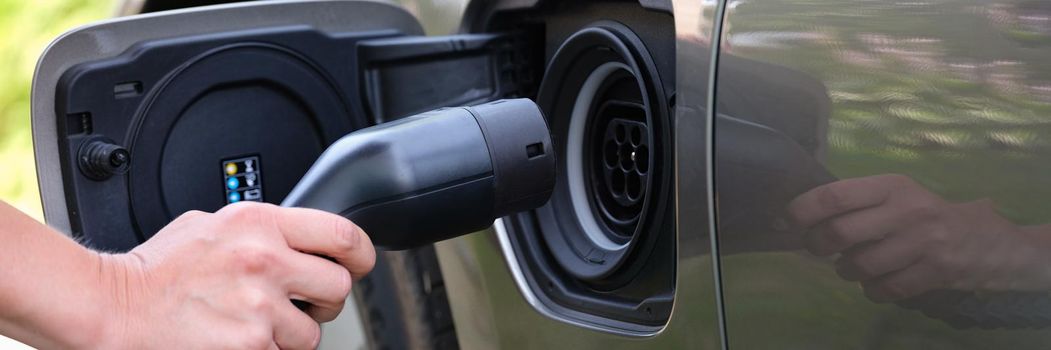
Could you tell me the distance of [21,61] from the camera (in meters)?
5.22

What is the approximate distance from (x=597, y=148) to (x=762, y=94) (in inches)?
18.4

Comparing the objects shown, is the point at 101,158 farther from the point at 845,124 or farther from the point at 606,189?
the point at 845,124

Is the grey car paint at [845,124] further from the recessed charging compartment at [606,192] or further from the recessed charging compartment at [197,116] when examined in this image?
the recessed charging compartment at [197,116]

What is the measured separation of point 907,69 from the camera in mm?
1151

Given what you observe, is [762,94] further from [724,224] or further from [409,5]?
[409,5]

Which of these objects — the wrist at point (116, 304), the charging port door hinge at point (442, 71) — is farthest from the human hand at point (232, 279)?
the charging port door hinge at point (442, 71)

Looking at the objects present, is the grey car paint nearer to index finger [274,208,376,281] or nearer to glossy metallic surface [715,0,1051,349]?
glossy metallic surface [715,0,1051,349]

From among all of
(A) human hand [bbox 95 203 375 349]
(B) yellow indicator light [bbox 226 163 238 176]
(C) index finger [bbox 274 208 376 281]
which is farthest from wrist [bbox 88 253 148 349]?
(B) yellow indicator light [bbox 226 163 238 176]

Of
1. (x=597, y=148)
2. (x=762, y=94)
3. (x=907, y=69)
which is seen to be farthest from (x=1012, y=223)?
(x=597, y=148)

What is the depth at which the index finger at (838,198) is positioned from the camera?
119cm

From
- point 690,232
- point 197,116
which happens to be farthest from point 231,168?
point 690,232

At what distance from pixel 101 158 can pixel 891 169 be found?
1031 mm

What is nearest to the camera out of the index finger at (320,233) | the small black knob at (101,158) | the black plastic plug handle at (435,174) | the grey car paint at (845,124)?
the grey car paint at (845,124)

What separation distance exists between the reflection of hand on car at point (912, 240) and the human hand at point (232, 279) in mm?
517
